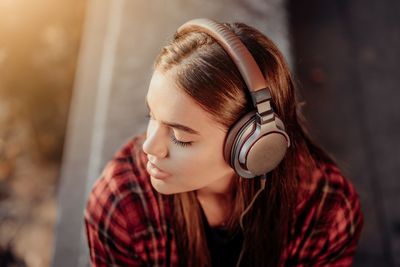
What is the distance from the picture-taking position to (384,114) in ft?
8.82

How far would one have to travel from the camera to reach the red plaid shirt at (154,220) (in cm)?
129

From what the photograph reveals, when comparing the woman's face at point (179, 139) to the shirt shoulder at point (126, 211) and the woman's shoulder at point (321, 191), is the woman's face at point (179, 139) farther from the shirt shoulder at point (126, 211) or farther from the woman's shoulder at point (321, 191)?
the woman's shoulder at point (321, 191)

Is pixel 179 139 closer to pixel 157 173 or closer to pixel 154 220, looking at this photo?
pixel 157 173

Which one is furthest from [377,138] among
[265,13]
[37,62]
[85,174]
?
[37,62]

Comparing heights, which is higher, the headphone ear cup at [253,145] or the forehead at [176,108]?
the forehead at [176,108]

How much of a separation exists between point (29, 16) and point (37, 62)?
0.26 meters

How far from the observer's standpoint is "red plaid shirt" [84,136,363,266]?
1291 millimetres

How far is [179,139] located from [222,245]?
50cm

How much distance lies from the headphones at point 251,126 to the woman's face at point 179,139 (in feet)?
0.16

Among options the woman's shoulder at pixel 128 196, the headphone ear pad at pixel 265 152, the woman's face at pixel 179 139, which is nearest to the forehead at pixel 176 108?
the woman's face at pixel 179 139

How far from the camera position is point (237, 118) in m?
1.09

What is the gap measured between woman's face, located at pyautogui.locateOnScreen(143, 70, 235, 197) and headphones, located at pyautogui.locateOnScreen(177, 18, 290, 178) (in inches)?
2.0

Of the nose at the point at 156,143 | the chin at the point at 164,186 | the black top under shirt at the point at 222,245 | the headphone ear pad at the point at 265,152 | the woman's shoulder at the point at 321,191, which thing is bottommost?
the black top under shirt at the point at 222,245

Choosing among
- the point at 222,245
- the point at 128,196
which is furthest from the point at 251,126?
the point at 222,245
